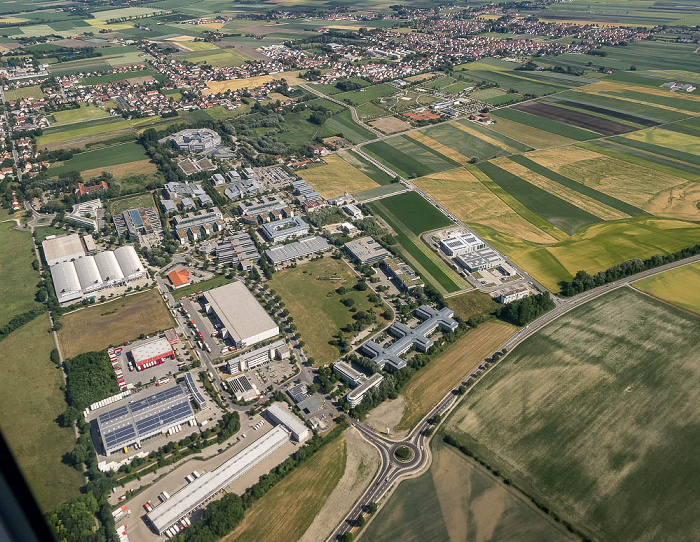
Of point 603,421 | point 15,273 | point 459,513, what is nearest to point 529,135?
point 603,421

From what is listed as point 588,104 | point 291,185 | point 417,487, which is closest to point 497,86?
point 588,104

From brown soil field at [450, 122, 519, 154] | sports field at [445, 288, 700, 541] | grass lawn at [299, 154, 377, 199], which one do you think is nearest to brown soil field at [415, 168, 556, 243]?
grass lawn at [299, 154, 377, 199]

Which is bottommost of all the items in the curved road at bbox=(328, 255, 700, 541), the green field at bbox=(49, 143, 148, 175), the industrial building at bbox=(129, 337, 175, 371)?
the curved road at bbox=(328, 255, 700, 541)

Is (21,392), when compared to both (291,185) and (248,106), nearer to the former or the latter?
(291,185)

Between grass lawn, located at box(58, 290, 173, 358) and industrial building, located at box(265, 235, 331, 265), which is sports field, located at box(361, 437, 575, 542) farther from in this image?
industrial building, located at box(265, 235, 331, 265)

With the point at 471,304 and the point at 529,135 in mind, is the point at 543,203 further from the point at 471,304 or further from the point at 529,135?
the point at 471,304

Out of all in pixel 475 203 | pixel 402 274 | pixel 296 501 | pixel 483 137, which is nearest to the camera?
pixel 296 501

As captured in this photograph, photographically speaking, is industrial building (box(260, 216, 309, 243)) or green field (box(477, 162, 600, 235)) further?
green field (box(477, 162, 600, 235))

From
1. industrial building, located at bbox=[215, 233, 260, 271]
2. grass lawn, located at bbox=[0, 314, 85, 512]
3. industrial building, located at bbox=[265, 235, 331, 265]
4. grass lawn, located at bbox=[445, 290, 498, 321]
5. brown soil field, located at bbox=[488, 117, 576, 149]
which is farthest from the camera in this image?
brown soil field, located at bbox=[488, 117, 576, 149]
